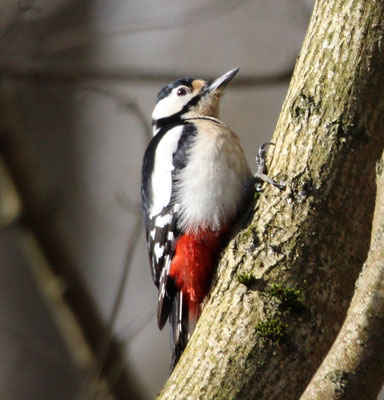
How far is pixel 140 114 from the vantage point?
15.9 ft

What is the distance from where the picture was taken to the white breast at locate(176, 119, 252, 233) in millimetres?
3672

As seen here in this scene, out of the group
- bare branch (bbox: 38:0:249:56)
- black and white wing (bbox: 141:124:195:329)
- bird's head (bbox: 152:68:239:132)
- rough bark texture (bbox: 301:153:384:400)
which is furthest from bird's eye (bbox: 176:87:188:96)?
rough bark texture (bbox: 301:153:384:400)

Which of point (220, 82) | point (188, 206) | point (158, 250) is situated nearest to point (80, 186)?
point (220, 82)

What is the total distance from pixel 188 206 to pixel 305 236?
1022 millimetres

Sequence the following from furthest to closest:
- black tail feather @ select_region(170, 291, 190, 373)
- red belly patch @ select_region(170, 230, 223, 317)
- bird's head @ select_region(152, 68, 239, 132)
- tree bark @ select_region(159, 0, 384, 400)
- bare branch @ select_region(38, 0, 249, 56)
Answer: bare branch @ select_region(38, 0, 249, 56) → bird's head @ select_region(152, 68, 239, 132) → black tail feather @ select_region(170, 291, 190, 373) → red belly patch @ select_region(170, 230, 223, 317) → tree bark @ select_region(159, 0, 384, 400)

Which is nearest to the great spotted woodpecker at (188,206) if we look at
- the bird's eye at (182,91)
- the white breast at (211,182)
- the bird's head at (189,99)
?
the white breast at (211,182)

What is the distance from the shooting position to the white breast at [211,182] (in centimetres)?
367

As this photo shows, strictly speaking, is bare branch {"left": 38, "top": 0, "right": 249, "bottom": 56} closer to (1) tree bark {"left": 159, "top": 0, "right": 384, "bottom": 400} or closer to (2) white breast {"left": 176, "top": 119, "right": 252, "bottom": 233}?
(2) white breast {"left": 176, "top": 119, "right": 252, "bottom": 233}

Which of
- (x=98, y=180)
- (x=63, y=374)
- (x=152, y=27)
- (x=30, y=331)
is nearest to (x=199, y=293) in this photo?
(x=63, y=374)

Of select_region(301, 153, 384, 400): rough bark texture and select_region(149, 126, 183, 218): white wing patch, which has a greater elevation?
select_region(301, 153, 384, 400): rough bark texture

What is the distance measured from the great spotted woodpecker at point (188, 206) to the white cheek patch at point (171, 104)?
0.65 metres

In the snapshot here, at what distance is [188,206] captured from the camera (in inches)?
153

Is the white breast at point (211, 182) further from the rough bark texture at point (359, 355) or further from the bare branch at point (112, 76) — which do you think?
the rough bark texture at point (359, 355)

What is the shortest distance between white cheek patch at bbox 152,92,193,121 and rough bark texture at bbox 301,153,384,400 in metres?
3.05
